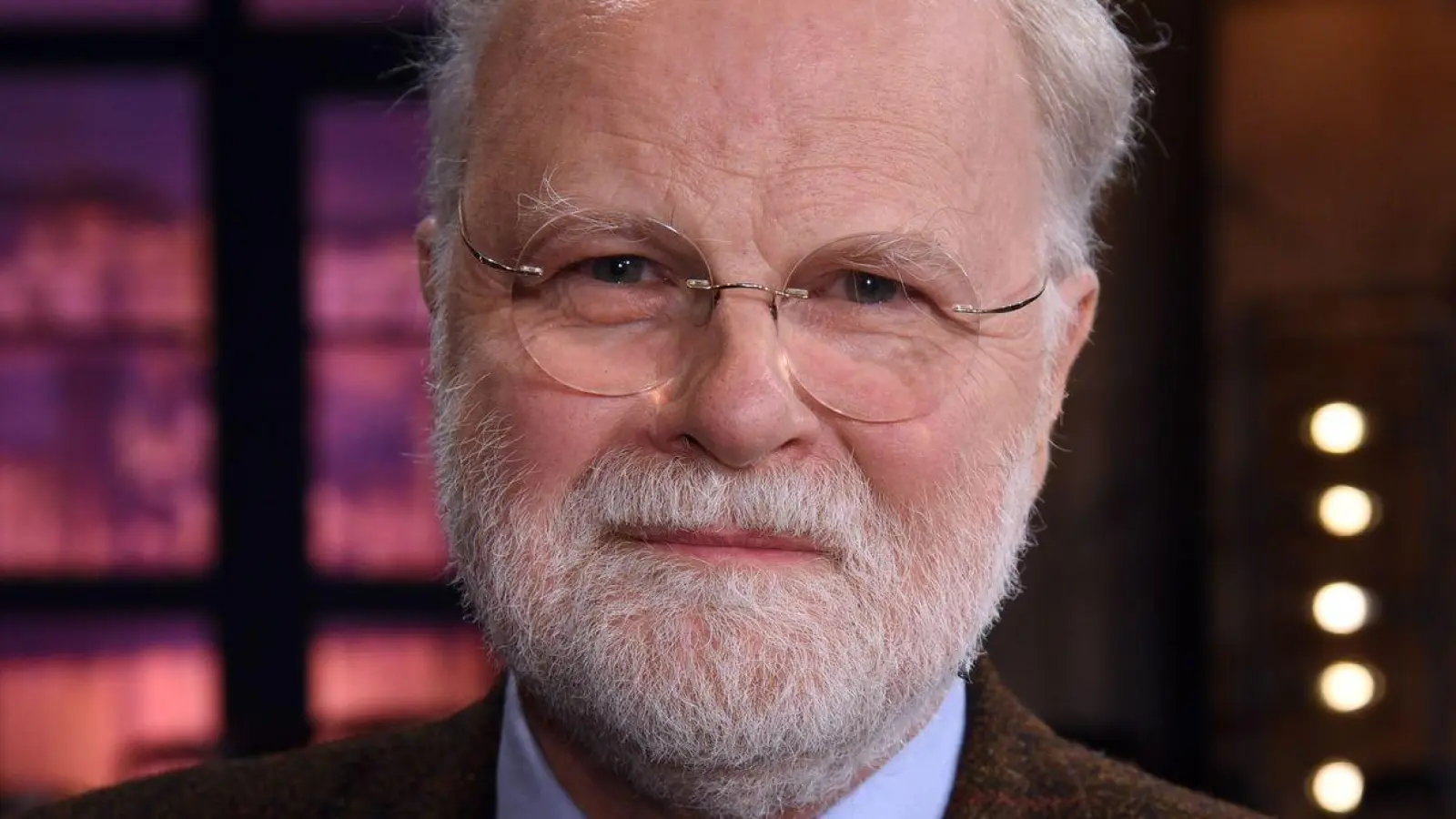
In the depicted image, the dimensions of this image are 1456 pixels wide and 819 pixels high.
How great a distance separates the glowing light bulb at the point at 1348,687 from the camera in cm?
436

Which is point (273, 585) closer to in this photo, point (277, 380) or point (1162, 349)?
point (277, 380)

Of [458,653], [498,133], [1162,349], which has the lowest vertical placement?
[458,653]

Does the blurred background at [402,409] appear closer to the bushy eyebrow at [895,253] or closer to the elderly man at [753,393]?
the elderly man at [753,393]

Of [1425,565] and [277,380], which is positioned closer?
[1425,565]

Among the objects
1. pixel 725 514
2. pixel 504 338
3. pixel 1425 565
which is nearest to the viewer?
pixel 725 514

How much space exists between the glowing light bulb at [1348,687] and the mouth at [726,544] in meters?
3.57

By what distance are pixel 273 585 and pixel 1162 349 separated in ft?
8.59

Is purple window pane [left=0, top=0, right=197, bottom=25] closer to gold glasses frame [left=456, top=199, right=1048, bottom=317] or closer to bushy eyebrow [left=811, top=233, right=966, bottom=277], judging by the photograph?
gold glasses frame [left=456, top=199, right=1048, bottom=317]

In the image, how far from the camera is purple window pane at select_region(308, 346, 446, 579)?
4.91m

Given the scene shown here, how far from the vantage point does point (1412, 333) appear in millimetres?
4398

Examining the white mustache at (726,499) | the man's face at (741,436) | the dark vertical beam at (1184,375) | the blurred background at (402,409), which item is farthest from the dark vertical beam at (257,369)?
the white mustache at (726,499)

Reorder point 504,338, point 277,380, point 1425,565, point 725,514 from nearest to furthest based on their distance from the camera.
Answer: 1. point 725,514
2. point 504,338
3. point 1425,565
4. point 277,380

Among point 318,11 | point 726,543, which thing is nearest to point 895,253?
point 726,543

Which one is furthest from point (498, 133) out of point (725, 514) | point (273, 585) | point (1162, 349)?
point (273, 585)
